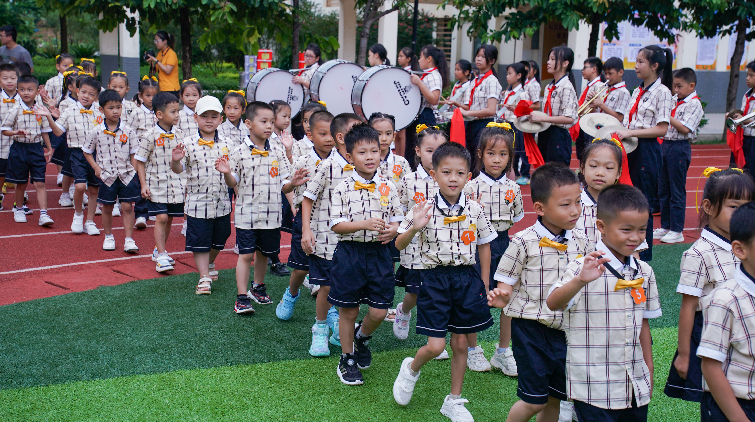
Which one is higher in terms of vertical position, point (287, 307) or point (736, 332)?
point (736, 332)

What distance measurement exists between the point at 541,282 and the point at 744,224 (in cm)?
99

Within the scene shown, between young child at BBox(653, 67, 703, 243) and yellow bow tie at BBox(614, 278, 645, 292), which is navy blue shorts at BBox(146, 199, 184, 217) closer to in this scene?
yellow bow tie at BBox(614, 278, 645, 292)

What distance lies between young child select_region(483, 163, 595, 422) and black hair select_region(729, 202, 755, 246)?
72 cm

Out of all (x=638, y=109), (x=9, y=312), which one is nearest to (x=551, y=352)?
(x=9, y=312)

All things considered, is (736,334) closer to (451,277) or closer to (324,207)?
(451,277)

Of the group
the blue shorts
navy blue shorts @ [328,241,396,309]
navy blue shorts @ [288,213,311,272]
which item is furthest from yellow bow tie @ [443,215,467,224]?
the blue shorts

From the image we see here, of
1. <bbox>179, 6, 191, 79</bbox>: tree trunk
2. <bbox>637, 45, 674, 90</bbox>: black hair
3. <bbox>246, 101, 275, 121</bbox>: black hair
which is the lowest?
<bbox>246, 101, 275, 121</bbox>: black hair

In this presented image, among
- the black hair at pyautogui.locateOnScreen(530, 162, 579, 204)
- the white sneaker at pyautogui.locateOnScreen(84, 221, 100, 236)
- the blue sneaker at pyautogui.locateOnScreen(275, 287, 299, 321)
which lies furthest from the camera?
the white sneaker at pyautogui.locateOnScreen(84, 221, 100, 236)

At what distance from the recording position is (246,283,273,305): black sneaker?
5.63 m

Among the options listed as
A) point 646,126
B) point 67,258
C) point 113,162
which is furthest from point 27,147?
point 646,126

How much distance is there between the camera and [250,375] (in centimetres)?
431

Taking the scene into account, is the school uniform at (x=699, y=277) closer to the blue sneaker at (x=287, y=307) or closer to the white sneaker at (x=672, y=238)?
the blue sneaker at (x=287, y=307)

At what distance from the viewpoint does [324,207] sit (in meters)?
4.75

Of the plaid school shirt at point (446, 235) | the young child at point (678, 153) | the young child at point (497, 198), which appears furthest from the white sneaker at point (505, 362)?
the young child at point (678, 153)
